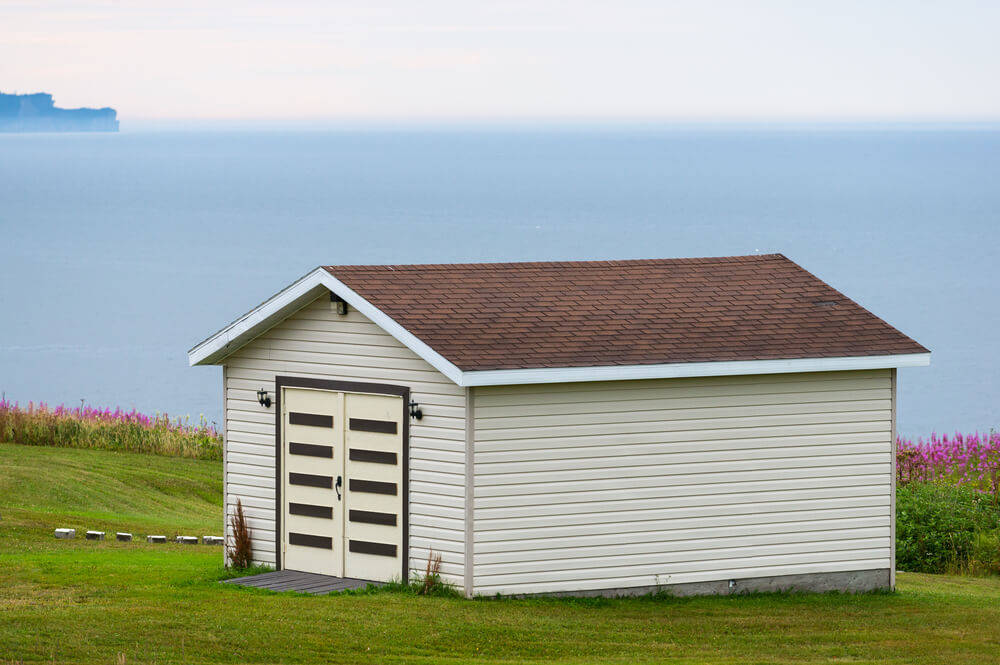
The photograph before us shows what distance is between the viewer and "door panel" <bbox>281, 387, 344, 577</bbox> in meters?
16.7

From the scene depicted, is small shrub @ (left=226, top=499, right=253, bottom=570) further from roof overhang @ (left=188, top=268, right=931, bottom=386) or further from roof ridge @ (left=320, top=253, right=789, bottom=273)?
roof ridge @ (left=320, top=253, right=789, bottom=273)

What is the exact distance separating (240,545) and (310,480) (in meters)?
1.20

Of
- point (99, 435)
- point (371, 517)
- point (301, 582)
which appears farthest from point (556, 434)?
point (99, 435)

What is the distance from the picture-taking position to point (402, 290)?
16.9 meters

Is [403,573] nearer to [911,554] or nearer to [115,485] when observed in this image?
[911,554]

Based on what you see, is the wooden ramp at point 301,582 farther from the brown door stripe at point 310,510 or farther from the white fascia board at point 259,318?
the white fascia board at point 259,318

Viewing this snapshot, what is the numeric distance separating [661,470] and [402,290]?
329 centimetres

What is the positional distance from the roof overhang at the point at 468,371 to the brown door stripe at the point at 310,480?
1.52 m

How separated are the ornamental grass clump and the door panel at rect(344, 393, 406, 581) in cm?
1345

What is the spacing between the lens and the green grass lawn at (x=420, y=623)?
44.2 ft

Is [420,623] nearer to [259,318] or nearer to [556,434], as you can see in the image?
[556,434]

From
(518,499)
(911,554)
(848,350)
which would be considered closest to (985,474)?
(911,554)

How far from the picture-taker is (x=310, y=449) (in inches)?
663

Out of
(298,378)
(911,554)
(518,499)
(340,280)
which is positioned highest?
(340,280)
